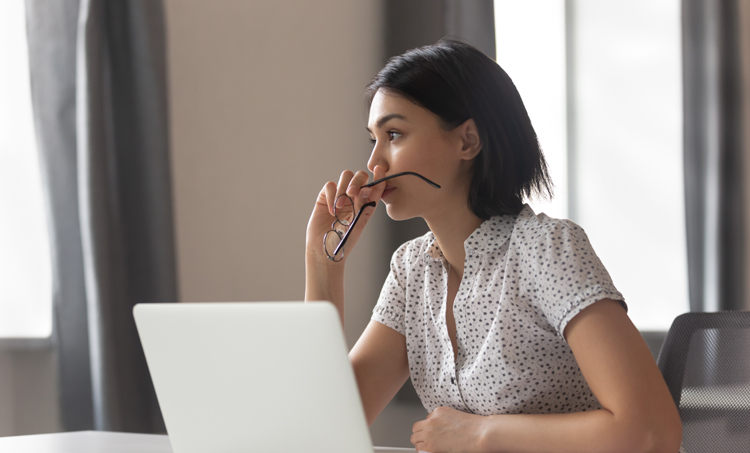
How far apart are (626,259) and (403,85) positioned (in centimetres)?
164

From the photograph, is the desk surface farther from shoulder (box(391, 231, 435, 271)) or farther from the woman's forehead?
the woman's forehead

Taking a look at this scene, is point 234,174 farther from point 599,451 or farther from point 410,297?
point 599,451

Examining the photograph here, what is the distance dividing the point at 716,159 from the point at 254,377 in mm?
2075

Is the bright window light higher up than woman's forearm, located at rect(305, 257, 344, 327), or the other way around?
the bright window light

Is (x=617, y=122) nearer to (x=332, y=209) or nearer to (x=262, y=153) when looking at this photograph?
(x=262, y=153)

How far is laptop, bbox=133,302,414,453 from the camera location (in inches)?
23.0

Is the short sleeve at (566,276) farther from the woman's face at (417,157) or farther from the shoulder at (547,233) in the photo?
the woman's face at (417,157)

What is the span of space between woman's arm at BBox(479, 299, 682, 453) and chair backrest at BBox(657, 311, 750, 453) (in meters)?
0.11

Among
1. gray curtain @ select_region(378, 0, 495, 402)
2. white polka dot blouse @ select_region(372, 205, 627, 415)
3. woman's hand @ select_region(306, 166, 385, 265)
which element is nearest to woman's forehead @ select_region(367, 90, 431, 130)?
woman's hand @ select_region(306, 166, 385, 265)

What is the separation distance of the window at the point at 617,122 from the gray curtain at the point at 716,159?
0.09 meters

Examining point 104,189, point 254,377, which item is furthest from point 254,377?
point 104,189

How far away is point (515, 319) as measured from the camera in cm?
99

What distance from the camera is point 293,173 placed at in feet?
7.93

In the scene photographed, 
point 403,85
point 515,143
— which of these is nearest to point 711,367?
point 515,143
